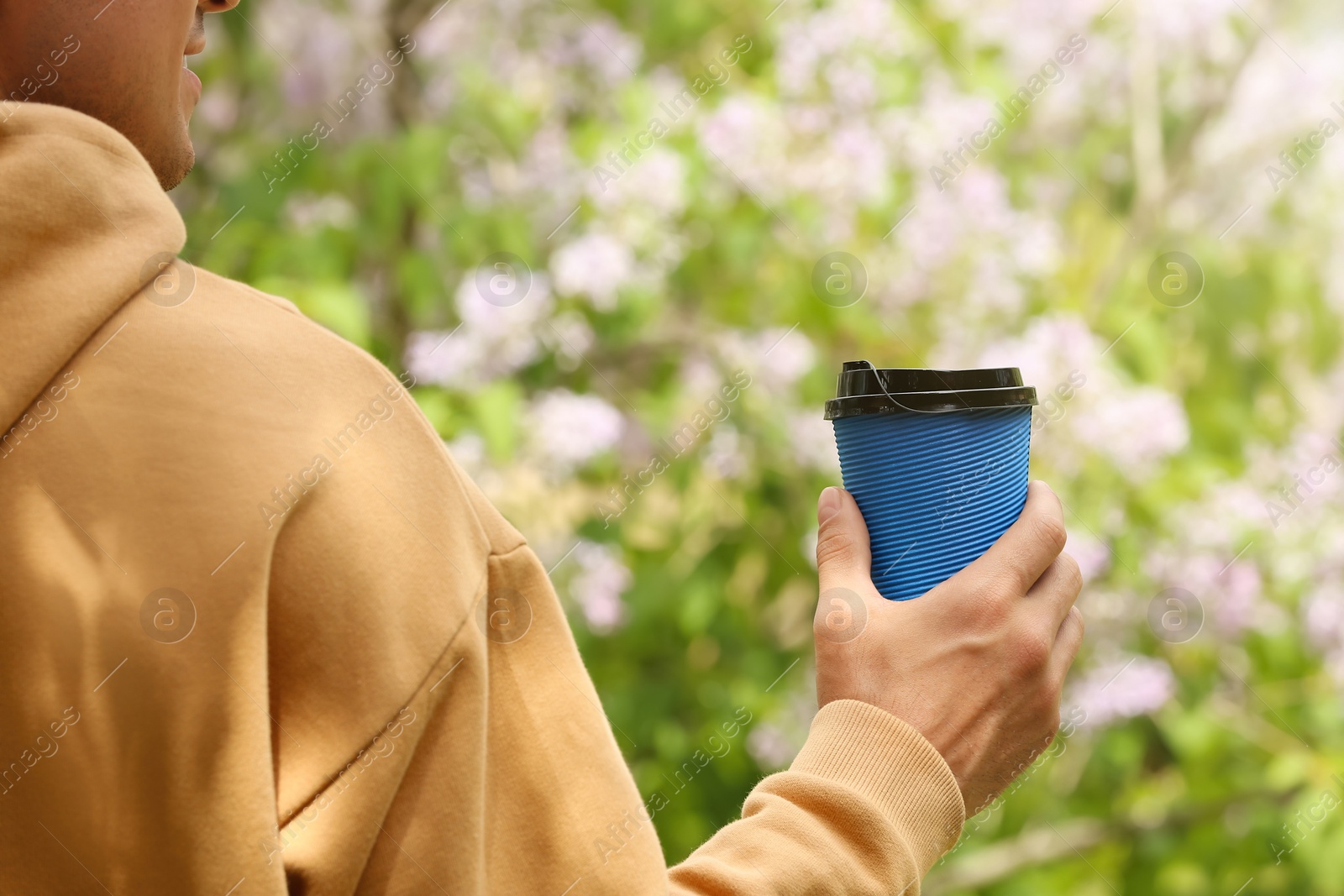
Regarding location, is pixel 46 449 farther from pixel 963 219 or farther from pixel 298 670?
Result: pixel 963 219

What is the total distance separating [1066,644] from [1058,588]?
4cm

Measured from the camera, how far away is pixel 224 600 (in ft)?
1.59

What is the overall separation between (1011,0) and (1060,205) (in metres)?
0.47

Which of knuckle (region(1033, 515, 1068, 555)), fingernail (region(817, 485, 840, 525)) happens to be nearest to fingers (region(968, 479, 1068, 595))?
knuckle (region(1033, 515, 1068, 555))

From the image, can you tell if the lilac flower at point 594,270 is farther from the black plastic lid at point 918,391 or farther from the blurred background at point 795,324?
the black plastic lid at point 918,391

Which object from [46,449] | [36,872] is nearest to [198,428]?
[46,449]

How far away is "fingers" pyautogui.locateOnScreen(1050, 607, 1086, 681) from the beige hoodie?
34 cm

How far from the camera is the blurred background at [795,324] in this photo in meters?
2.03

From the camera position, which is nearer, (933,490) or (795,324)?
(933,490)

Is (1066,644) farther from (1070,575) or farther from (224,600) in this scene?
(224,600)

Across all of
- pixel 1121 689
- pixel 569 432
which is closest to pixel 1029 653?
pixel 569 432

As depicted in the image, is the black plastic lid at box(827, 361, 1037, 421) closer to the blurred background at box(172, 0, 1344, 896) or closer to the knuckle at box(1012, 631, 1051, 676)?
the knuckle at box(1012, 631, 1051, 676)

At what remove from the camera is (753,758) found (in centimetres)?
207

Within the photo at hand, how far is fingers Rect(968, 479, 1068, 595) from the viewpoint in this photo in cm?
73
